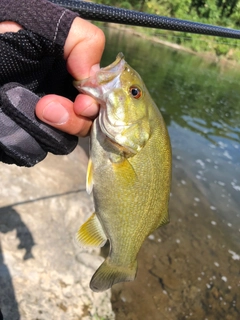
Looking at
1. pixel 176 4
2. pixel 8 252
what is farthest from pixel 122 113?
pixel 176 4

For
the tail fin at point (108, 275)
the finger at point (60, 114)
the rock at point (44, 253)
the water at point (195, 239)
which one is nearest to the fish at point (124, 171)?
the tail fin at point (108, 275)

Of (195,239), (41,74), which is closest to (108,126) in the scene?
(41,74)

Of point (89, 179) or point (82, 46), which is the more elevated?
point (82, 46)

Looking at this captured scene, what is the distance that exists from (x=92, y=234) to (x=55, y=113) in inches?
29.2

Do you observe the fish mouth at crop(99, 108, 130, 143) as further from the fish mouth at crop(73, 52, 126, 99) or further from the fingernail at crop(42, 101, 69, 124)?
the fingernail at crop(42, 101, 69, 124)

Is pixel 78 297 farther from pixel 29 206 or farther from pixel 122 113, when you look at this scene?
pixel 122 113

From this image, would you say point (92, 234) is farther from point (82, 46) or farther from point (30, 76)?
point (82, 46)

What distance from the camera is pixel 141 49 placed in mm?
22891

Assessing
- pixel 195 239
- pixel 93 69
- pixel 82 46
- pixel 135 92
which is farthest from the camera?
pixel 195 239

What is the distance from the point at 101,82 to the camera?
4.96 feet

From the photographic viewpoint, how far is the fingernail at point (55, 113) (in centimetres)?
143

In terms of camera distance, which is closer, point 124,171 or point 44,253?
point 124,171

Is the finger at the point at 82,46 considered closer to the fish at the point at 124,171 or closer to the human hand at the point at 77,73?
the human hand at the point at 77,73

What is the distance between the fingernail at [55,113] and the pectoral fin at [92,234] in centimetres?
61
